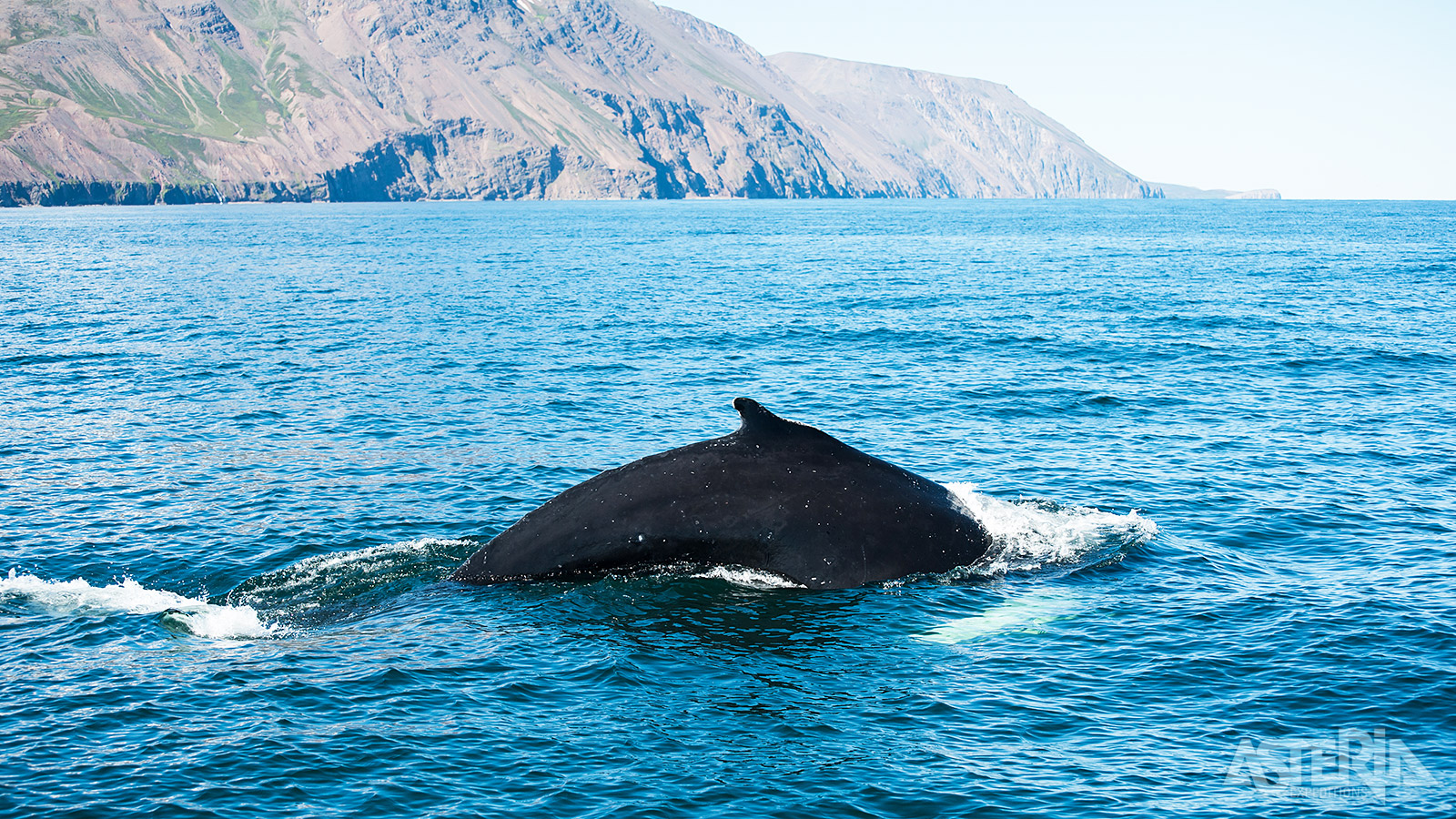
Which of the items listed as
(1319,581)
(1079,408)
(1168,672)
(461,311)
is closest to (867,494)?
(1168,672)

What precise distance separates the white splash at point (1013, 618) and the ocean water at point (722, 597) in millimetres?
67

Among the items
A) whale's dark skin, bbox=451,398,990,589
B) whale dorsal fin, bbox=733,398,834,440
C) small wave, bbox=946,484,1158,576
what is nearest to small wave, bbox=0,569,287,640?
whale's dark skin, bbox=451,398,990,589

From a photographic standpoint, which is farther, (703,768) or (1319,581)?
(1319,581)

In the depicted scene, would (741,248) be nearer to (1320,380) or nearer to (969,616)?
(1320,380)

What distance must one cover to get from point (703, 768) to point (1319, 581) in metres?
9.83

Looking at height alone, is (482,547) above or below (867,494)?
below

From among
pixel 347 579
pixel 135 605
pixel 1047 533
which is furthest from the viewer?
pixel 1047 533

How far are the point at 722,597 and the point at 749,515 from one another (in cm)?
110

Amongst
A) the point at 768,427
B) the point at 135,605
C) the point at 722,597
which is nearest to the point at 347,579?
the point at 135,605

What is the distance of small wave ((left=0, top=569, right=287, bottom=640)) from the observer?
13234 mm

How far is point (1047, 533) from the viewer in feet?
53.2

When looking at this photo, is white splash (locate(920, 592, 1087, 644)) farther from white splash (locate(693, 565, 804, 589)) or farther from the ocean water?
white splash (locate(693, 565, 804, 589))

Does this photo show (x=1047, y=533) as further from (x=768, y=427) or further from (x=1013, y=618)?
(x=768, y=427)

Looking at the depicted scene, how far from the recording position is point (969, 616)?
510 inches
